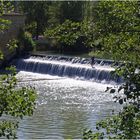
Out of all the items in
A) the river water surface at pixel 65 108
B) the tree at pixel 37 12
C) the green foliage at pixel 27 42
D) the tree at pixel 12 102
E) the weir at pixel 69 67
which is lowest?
the tree at pixel 37 12

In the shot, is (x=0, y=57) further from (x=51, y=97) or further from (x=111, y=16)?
(x=51, y=97)

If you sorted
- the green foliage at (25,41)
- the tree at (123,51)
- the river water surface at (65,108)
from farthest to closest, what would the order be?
the green foliage at (25,41), the river water surface at (65,108), the tree at (123,51)

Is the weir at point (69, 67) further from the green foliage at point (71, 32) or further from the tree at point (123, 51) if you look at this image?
the tree at point (123, 51)

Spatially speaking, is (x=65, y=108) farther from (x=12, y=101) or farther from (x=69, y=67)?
(x=12, y=101)

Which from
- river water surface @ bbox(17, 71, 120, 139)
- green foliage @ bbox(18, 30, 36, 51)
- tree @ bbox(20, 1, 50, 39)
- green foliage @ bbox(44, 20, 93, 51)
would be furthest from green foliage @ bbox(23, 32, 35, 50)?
green foliage @ bbox(44, 20, 93, 51)

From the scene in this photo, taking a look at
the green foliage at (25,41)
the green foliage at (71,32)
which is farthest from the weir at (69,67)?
the green foliage at (71,32)

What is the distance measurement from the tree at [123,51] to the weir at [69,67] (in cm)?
1606

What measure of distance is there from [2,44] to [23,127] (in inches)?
559

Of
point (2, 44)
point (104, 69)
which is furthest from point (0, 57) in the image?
point (2, 44)

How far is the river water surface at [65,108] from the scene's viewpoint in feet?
39.2

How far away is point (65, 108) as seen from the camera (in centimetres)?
1490

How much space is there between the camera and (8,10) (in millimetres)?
4359

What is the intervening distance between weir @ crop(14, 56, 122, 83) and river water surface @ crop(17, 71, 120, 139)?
63 centimetres

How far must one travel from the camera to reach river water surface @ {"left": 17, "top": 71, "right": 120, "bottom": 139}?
1194 cm
